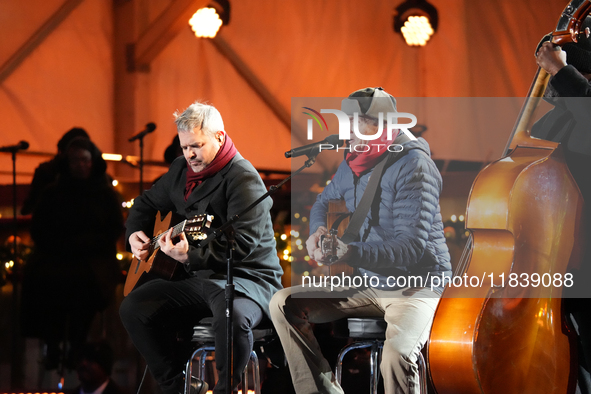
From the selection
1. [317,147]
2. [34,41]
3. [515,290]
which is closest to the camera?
[515,290]

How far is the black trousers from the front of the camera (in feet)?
6.70

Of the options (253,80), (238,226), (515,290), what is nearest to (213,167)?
(238,226)

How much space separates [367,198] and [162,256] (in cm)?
80

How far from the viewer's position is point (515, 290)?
1661mm

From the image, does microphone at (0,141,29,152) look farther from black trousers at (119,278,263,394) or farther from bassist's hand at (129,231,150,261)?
black trousers at (119,278,263,394)

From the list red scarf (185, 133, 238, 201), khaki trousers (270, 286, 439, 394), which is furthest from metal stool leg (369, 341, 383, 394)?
red scarf (185, 133, 238, 201)

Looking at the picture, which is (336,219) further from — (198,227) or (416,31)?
(416,31)

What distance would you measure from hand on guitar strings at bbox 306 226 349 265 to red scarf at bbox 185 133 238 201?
19.9 inches

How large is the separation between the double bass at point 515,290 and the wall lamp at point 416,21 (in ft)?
6.60

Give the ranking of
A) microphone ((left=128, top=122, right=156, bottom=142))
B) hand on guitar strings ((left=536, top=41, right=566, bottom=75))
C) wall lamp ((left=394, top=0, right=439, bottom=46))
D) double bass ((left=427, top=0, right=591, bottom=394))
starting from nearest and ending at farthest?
double bass ((left=427, top=0, right=591, bottom=394)), hand on guitar strings ((left=536, top=41, right=566, bottom=75)), microphone ((left=128, top=122, right=156, bottom=142)), wall lamp ((left=394, top=0, right=439, bottom=46))

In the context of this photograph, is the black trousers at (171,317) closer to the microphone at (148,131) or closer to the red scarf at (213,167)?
the red scarf at (213,167)

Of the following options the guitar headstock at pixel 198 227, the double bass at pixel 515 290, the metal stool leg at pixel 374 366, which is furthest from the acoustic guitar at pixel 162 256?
the double bass at pixel 515 290

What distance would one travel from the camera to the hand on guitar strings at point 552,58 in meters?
1.81

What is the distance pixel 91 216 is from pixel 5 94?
0.94 metres
